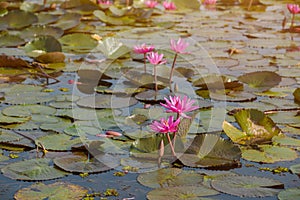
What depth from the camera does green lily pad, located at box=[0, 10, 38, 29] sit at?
14.5 feet

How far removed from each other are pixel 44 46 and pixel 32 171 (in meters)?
1.82

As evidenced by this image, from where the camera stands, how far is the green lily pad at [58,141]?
6.86ft

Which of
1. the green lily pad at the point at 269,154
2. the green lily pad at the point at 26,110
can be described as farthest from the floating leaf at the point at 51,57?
the green lily pad at the point at 269,154

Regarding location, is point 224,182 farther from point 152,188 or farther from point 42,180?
point 42,180

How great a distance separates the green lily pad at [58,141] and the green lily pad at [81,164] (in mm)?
103

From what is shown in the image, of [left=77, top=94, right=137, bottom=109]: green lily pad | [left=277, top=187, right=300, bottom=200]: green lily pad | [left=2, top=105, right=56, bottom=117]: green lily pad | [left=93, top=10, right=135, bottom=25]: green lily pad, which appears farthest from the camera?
[left=93, top=10, right=135, bottom=25]: green lily pad

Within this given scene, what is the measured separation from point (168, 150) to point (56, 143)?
0.46 metres

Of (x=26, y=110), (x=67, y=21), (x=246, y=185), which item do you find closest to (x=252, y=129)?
(x=246, y=185)

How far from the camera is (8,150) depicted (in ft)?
6.83

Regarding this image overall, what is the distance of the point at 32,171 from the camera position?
1875mm

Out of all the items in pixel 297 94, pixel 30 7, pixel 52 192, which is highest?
pixel 30 7

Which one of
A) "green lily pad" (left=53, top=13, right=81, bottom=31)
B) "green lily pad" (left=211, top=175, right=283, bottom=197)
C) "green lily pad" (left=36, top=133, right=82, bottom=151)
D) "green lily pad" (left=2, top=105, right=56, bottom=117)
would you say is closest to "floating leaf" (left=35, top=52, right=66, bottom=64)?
"green lily pad" (left=2, top=105, right=56, bottom=117)

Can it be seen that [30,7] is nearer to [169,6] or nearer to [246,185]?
[169,6]

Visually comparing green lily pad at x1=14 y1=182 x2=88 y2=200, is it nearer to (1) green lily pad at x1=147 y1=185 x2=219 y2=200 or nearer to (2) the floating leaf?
(1) green lily pad at x1=147 y1=185 x2=219 y2=200
